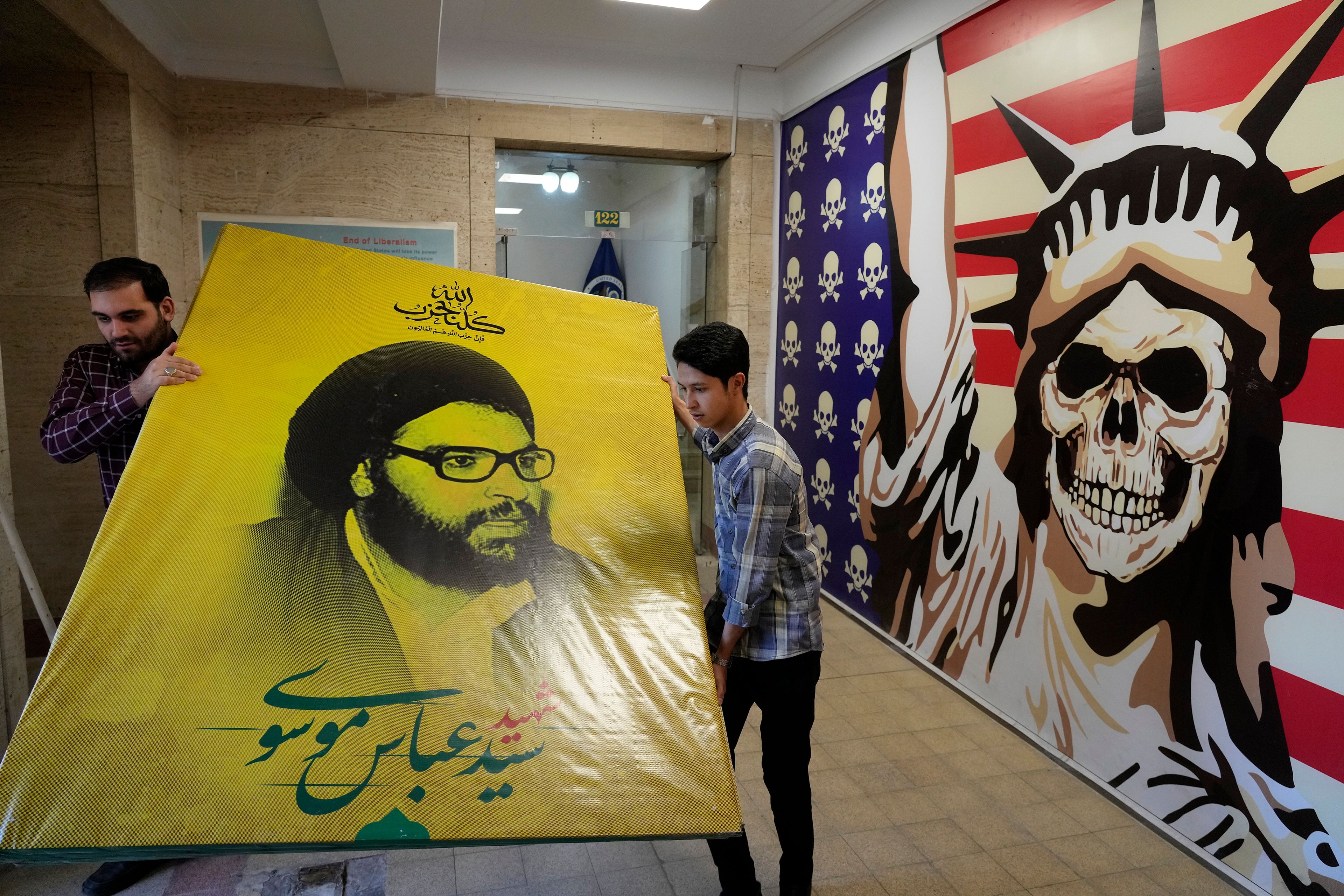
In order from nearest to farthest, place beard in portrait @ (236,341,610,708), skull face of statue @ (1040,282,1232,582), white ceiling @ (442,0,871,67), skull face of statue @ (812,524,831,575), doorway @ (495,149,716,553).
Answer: beard in portrait @ (236,341,610,708) < skull face of statue @ (1040,282,1232,582) < white ceiling @ (442,0,871,67) < skull face of statue @ (812,524,831,575) < doorway @ (495,149,716,553)

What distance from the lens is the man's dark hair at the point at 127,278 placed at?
186 centimetres

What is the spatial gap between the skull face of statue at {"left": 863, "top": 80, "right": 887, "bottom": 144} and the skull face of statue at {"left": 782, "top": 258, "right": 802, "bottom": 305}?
89 cm

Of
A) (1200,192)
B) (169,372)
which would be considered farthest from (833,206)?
(169,372)

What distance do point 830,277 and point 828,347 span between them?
360mm

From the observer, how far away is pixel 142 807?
1038 millimetres

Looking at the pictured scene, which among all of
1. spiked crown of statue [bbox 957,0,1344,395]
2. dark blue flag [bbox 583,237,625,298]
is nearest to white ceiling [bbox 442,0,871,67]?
dark blue flag [bbox 583,237,625,298]

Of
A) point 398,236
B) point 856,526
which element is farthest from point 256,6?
point 856,526

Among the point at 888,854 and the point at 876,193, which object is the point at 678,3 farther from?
the point at 888,854

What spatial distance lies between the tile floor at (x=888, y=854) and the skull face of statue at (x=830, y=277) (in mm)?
2286

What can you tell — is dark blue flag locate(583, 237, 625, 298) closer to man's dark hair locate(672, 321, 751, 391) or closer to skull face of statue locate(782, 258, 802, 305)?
skull face of statue locate(782, 258, 802, 305)

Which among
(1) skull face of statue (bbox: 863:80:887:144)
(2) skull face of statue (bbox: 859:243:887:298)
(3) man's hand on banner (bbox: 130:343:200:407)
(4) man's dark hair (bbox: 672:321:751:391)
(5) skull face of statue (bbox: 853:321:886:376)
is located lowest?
(3) man's hand on banner (bbox: 130:343:200:407)

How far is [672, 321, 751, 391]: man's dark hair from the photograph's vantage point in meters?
1.57

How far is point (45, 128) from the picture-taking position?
3424 millimetres

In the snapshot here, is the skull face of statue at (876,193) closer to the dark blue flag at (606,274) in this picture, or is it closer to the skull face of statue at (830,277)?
the skull face of statue at (830,277)
